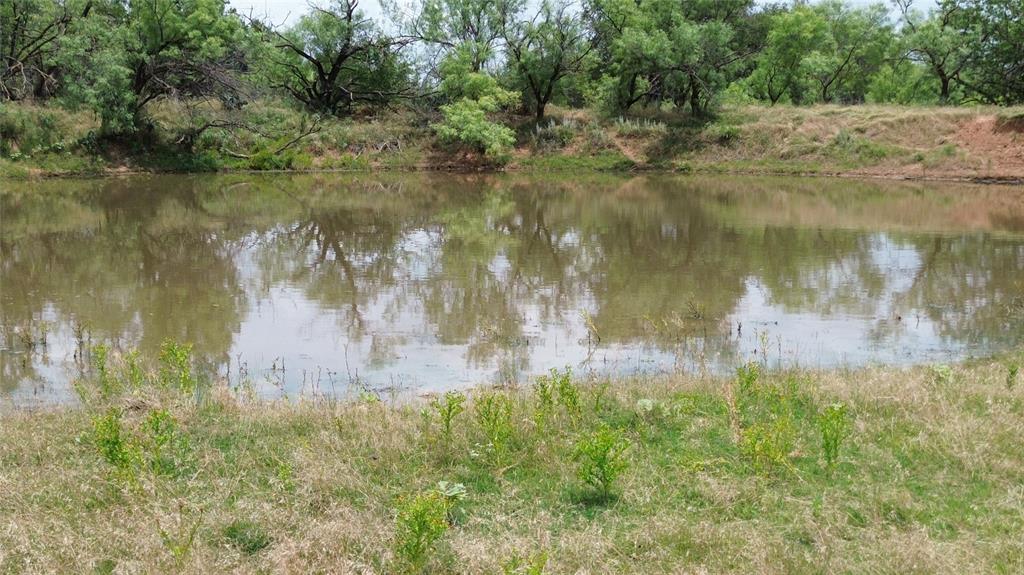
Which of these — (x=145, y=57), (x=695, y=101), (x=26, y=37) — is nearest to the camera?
(x=145, y=57)

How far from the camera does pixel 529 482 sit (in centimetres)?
568

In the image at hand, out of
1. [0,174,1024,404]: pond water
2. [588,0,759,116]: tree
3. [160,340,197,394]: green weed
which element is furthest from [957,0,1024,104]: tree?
[160,340,197,394]: green weed

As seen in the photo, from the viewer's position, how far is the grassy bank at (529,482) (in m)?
4.56

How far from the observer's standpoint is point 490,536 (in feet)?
15.9

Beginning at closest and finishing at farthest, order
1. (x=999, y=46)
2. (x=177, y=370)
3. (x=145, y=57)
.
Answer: (x=177, y=370) < (x=145, y=57) < (x=999, y=46)

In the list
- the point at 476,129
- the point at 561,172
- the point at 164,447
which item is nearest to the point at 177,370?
the point at 164,447

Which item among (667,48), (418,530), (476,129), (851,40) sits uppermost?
(851,40)

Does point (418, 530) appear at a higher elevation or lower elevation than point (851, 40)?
lower

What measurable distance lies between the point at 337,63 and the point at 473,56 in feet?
20.7

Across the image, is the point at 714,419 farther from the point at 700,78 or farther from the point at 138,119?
the point at 700,78

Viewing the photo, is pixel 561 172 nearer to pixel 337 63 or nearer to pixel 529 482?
pixel 337 63

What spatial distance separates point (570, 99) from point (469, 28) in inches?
333

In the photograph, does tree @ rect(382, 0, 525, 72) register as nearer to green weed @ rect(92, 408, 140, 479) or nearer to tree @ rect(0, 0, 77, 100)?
tree @ rect(0, 0, 77, 100)

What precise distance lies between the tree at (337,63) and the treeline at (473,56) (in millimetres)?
72
